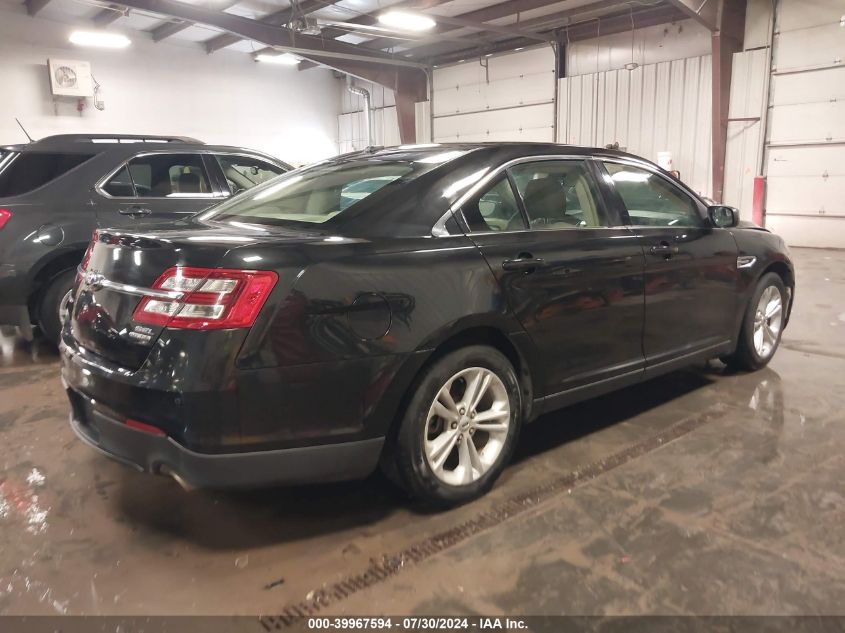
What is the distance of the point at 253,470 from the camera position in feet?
6.81

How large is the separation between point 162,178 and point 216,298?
375 cm

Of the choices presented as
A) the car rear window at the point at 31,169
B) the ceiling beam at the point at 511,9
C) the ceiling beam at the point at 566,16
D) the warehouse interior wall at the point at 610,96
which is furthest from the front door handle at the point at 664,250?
the ceiling beam at the point at 566,16

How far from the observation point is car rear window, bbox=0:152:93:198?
175 inches

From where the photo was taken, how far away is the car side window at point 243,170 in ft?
18.4

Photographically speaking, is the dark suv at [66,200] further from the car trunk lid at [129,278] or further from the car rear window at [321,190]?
the car trunk lid at [129,278]

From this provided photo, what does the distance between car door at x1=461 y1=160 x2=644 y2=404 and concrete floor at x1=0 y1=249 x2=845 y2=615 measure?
1.58ft

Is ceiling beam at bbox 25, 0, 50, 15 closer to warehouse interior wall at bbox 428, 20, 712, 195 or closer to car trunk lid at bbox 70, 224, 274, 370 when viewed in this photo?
warehouse interior wall at bbox 428, 20, 712, 195

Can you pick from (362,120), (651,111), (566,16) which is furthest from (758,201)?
(362,120)

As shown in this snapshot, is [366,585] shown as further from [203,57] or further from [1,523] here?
[203,57]

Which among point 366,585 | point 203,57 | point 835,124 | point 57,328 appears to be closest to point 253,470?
point 366,585

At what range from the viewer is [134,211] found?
4.93 metres

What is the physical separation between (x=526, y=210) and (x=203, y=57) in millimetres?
15385

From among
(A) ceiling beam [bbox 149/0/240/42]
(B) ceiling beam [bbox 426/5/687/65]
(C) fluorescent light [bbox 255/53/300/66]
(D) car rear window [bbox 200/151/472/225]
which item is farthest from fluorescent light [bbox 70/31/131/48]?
(D) car rear window [bbox 200/151/472/225]

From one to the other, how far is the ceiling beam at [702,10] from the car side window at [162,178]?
26.8 ft
